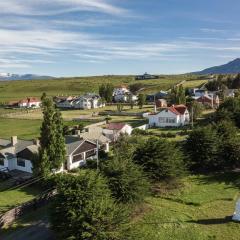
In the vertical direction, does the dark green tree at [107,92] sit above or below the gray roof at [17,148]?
above

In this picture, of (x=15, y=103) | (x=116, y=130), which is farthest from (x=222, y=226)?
(x=15, y=103)

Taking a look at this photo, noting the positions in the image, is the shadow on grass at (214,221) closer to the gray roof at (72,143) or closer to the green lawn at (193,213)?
the green lawn at (193,213)

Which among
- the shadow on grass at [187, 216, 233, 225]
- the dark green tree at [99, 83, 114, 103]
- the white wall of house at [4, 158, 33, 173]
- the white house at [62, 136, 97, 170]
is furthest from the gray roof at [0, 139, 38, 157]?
the dark green tree at [99, 83, 114, 103]

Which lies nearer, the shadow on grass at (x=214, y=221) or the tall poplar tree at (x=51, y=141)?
the shadow on grass at (x=214, y=221)

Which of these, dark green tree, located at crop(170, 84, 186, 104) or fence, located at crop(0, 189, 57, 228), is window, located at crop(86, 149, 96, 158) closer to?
fence, located at crop(0, 189, 57, 228)

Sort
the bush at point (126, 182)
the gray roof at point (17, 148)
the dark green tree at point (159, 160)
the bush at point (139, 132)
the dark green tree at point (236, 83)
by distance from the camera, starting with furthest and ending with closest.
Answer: the dark green tree at point (236, 83) → the bush at point (139, 132) → the gray roof at point (17, 148) → the dark green tree at point (159, 160) → the bush at point (126, 182)

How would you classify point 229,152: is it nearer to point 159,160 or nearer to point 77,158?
point 159,160

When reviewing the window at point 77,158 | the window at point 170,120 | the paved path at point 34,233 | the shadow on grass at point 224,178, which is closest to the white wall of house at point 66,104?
the window at point 170,120
